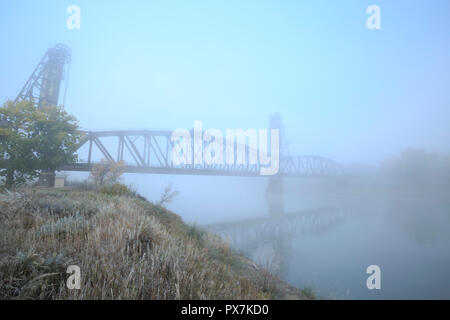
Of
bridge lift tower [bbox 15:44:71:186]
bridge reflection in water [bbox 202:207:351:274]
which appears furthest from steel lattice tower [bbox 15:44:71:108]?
bridge reflection in water [bbox 202:207:351:274]

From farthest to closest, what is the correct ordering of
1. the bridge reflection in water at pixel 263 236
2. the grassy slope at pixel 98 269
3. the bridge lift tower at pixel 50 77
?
the bridge lift tower at pixel 50 77
the bridge reflection in water at pixel 263 236
the grassy slope at pixel 98 269

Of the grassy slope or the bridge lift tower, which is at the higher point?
the bridge lift tower

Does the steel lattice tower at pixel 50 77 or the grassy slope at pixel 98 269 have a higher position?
the steel lattice tower at pixel 50 77

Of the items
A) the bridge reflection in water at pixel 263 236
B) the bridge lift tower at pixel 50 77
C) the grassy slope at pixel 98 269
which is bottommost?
the bridge reflection in water at pixel 263 236

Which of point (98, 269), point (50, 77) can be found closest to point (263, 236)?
point (98, 269)

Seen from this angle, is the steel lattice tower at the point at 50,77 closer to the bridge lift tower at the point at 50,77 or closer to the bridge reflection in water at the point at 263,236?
the bridge lift tower at the point at 50,77

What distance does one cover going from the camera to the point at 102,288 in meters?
2.10

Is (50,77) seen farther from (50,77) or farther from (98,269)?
(98,269)

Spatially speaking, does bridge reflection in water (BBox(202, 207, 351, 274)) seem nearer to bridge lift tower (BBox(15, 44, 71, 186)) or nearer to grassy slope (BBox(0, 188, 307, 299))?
grassy slope (BBox(0, 188, 307, 299))

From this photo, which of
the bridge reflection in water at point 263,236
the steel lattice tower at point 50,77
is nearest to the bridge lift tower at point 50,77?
the steel lattice tower at point 50,77
